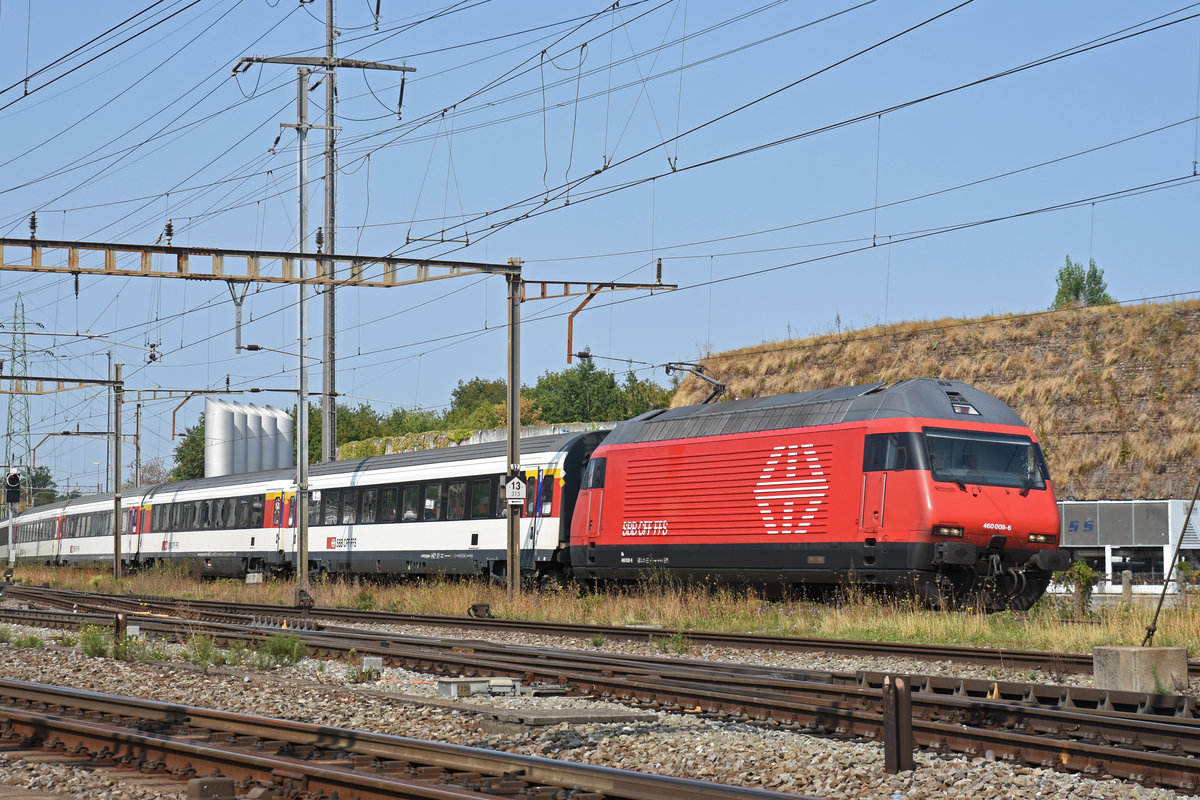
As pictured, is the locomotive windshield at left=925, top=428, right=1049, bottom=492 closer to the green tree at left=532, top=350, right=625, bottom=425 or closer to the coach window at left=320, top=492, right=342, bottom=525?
the coach window at left=320, top=492, right=342, bottom=525

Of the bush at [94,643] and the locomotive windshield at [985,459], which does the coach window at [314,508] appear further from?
the locomotive windshield at [985,459]

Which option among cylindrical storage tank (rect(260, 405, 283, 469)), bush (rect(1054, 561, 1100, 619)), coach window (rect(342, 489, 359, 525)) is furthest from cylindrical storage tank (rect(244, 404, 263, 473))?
bush (rect(1054, 561, 1100, 619))

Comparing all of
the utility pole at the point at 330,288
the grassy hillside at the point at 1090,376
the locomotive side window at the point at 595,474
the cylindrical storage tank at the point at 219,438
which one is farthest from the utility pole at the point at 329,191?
the cylindrical storage tank at the point at 219,438

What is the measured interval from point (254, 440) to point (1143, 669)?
219 ft

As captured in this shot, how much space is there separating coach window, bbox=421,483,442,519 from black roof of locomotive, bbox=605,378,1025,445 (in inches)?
287

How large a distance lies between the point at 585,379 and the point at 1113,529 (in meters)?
77.8

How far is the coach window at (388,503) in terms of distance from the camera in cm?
3112

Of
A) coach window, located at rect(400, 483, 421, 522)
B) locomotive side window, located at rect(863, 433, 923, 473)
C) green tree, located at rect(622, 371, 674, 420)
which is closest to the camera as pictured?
locomotive side window, located at rect(863, 433, 923, 473)

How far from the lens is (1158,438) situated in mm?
36688

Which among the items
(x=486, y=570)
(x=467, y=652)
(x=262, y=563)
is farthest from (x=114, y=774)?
(x=262, y=563)

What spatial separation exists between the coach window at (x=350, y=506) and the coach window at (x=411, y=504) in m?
2.65

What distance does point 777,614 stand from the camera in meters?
20.1

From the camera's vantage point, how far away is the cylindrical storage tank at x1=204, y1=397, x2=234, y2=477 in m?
72.3

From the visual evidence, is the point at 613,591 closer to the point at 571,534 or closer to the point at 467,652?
the point at 571,534
